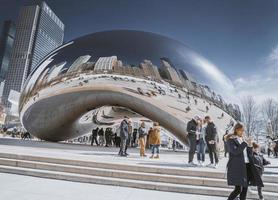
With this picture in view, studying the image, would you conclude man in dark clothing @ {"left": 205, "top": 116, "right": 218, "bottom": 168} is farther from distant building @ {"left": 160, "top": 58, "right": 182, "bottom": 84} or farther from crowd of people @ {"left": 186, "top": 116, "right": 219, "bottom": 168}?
distant building @ {"left": 160, "top": 58, "right": 182, "bottom": 84}

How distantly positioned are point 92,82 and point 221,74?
6733 mm

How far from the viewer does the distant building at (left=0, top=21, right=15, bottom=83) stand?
154m

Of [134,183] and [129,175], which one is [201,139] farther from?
[134,183]

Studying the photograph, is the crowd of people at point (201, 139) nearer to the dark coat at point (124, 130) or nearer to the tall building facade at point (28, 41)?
the dark coat at point (124, 130)

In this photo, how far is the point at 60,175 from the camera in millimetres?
6172

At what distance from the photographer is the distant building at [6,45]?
153837mm

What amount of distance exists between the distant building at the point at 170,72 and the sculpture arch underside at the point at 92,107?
73 cm

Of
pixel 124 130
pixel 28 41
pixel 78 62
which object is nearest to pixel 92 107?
pixel 78 62

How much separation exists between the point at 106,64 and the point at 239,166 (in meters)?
9.29

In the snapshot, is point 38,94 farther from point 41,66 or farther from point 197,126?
point 197,126

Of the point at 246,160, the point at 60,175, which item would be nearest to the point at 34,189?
the point at 60,175

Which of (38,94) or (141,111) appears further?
(38,94)

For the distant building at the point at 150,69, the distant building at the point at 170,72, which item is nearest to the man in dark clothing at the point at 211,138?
the distant building at the point at 170,72

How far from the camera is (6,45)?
159m
